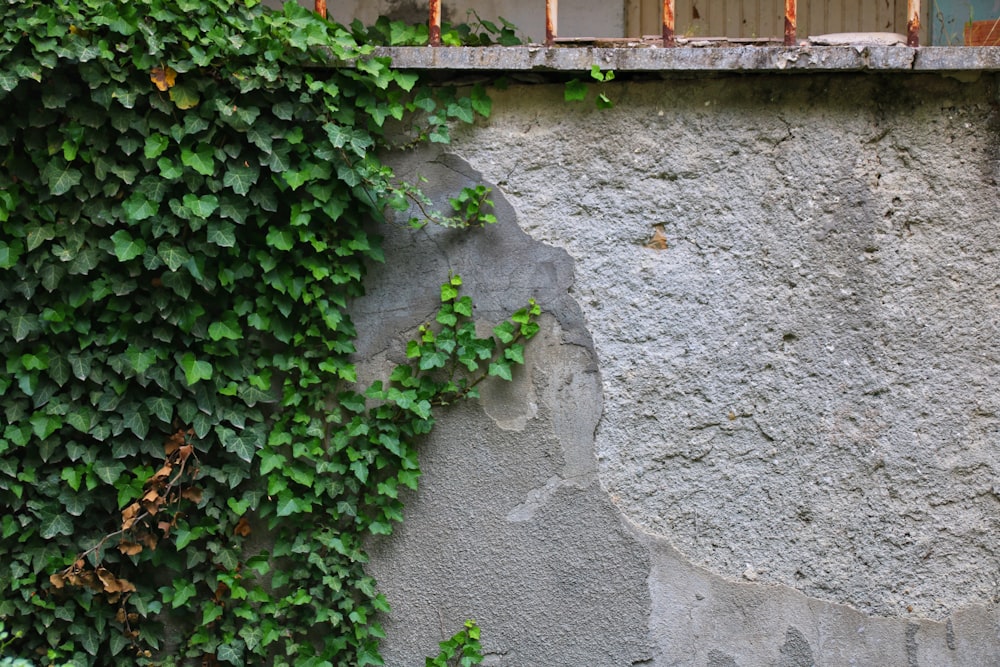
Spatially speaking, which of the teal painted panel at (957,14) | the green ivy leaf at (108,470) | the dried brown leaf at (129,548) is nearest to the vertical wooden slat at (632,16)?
the teal painted panel at (957,14)

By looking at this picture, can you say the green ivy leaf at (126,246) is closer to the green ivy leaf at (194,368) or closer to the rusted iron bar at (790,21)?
the green ivy leaf at (194,368)

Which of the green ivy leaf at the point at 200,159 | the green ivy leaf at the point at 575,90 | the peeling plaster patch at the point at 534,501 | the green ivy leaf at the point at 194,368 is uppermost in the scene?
the green ivy leaf at the point at 575,90

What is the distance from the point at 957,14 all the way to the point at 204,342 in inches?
155

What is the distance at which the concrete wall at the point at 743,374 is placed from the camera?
279cm

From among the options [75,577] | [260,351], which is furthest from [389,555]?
[75,577]

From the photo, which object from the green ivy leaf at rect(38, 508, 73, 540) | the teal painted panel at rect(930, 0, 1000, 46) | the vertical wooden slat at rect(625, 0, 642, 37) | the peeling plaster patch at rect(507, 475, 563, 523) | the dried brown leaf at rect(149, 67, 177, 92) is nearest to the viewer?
the dried brown leaf at rect(149, 67, 177, 92)

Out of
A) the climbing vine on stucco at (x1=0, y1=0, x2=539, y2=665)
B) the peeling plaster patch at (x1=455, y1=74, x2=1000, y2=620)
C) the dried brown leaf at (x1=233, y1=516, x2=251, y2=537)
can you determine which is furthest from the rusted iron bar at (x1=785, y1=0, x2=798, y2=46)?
the dried brown leaf at (x1=233, y1=516, x2=251, y2=537)

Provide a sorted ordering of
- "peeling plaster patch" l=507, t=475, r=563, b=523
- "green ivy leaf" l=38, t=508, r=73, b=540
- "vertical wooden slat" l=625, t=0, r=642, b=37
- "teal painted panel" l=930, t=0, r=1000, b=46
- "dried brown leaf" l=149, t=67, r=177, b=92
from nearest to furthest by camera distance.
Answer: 1. "dried brown leaf" l=149, t=67, r=177, b=92
2. "green ivy leaf" l=38, t=508, r=73, b=540
3. "peeling plaster patch" l=507, t=475, r=563, b=523
4. "teal painted panel" l=930, t=0, r=1000, b=46
5. "vertical wooden slat" l=625, t=0, r=642, b=37

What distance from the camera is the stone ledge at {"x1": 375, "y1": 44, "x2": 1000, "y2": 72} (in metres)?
2.68

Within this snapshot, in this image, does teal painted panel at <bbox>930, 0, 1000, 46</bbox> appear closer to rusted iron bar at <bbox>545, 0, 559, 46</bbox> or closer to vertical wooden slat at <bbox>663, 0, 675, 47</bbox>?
vertical wooden slat at <bbox>663, 0, 675, 47</bbox>

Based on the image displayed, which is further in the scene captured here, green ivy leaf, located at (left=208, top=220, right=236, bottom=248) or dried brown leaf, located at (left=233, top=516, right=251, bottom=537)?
dried brown leaf, located at (left=233, top=516, right=251, bottom=537)

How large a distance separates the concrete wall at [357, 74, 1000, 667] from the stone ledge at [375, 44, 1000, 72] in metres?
0.09

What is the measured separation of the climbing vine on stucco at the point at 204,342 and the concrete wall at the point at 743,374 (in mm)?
217

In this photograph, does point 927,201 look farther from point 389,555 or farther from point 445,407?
point 389,555
